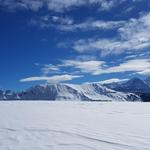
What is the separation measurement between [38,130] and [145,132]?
247cm

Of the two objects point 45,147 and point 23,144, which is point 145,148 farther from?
point 23,144

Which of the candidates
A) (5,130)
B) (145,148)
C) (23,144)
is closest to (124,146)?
(145,148)

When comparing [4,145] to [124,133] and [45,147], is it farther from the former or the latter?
[124,133]

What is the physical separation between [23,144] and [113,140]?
1702 mm

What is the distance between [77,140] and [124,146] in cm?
98

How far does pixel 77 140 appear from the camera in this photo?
5660mm

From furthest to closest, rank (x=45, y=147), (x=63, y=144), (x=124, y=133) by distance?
1. (x=124, y=133)
2. (x=63, y=144)
3. (x=45, y=147)

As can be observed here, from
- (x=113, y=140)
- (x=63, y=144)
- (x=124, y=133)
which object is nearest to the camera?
(x=63, y=144)

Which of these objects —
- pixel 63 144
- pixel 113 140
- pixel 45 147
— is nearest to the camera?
pixel 45 147

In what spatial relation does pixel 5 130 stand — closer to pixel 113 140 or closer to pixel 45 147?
pixel 45 147

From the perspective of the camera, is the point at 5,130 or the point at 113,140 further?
the point at 5,130

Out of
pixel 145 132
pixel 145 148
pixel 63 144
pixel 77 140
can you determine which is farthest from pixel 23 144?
pixel 145 132

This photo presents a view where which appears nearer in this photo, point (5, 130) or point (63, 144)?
point (63, 144)

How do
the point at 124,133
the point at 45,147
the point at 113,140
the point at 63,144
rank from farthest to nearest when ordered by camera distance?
the point at 124,133 → the point at 113,140 → the point at 63,144 → the point at 45,147
